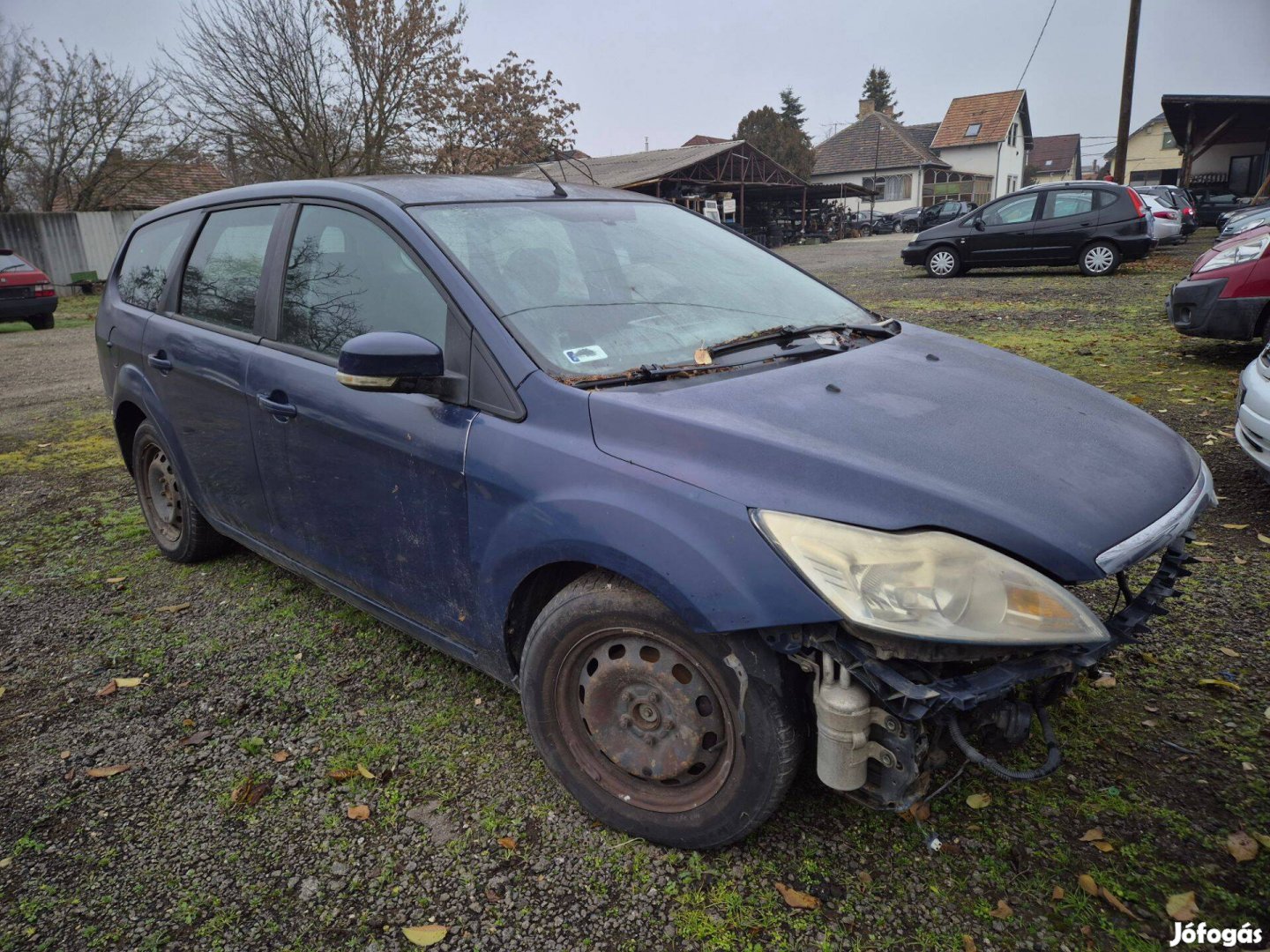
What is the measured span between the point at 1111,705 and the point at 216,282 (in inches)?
149

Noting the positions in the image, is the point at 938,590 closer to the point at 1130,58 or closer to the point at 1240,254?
the point at 1240,254

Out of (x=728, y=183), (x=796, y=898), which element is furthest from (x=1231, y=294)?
(x=728, y=183)

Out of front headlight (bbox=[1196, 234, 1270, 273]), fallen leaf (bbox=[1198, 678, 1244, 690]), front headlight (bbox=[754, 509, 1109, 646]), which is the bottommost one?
fallen leaf (bbox=[1198, 678, 1244, 690])

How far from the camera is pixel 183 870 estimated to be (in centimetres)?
228

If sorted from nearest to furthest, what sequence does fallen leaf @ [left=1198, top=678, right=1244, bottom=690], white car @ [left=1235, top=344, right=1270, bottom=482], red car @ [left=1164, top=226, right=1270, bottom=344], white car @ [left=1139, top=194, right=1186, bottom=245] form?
fallen leaf @ [left=1198, top=678, right=1244, bottom=690] < white car @ [left=1235, top=344, right=1270, bottom=482] < red car @ [left=1164, top=226, right=1270, bottom=344] < white car @ [left=1139, top=194, right=1186, bottom=245]

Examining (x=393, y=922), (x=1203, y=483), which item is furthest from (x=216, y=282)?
(x=1203, y=483)

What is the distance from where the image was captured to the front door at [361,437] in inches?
99.0

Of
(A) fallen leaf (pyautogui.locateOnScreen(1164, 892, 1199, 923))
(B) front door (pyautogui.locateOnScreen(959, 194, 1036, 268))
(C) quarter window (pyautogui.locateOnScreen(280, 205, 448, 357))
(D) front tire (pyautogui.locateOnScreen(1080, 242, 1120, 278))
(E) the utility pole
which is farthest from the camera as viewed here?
(E) the utility pole

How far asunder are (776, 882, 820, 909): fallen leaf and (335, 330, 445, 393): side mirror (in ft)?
5.41

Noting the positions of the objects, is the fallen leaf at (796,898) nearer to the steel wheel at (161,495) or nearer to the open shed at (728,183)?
the steel wheel at (161,495)

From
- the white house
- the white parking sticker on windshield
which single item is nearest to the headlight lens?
the white parking sticker on windshield

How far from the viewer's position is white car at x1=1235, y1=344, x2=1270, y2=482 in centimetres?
381

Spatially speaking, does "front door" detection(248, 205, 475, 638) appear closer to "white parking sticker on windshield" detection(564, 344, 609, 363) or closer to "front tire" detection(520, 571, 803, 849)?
"white parking sticker on windshield" detection(564, 344, 609, 363)

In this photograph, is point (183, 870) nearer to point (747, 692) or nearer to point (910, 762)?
point (747, 692)
